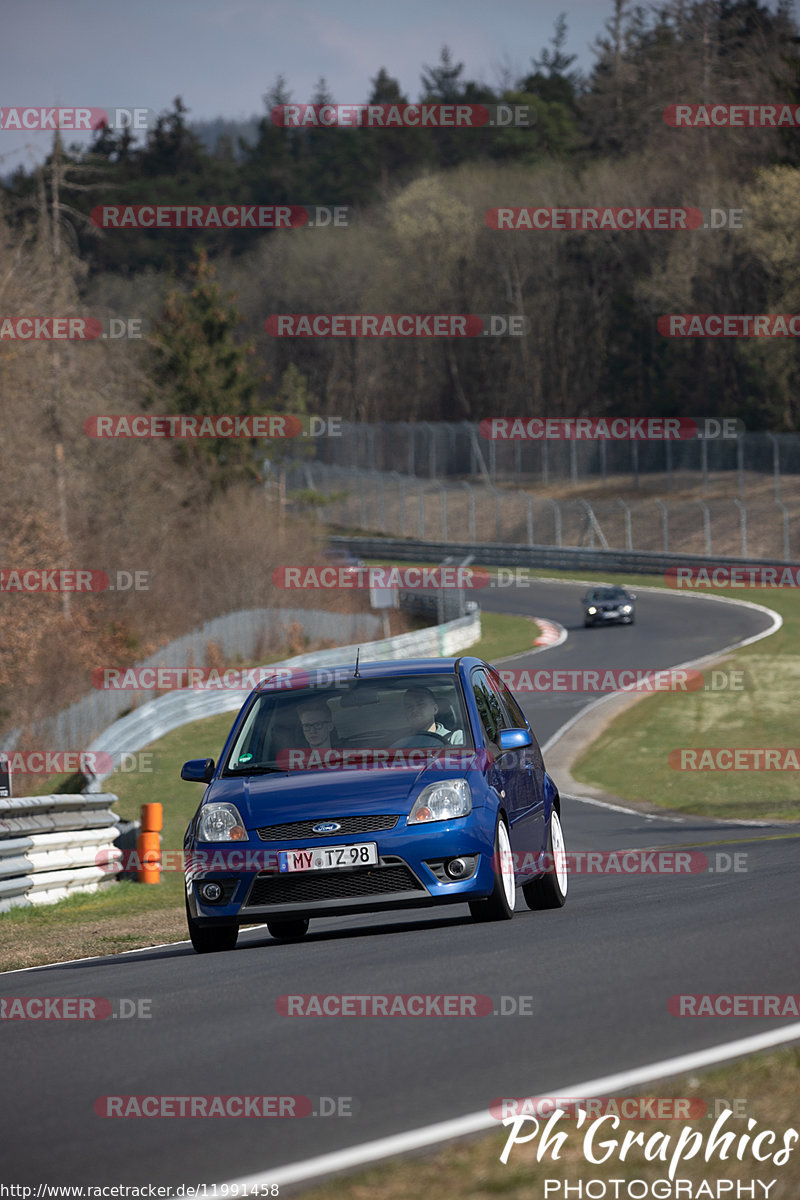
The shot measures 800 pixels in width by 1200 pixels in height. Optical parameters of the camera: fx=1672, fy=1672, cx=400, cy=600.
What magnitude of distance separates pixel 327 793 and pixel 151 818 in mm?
8396

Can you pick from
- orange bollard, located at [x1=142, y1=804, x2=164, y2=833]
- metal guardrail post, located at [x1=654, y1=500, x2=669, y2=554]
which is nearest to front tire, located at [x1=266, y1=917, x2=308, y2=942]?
orange bollard, located at [x1=142, y1=804, x2=164, y2=833]

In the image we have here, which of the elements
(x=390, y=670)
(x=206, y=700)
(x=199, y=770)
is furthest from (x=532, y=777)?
(x=206, y=700)

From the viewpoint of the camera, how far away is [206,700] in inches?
1414

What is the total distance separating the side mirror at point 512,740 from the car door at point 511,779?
0.11 meters

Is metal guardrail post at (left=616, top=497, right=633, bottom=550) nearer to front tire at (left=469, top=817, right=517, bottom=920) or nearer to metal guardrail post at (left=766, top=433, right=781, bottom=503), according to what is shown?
metal guardrail post at (left=766, top=433, right=781, bottom=503)

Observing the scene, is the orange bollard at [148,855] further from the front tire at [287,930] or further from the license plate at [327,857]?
the license plate at [327,857]

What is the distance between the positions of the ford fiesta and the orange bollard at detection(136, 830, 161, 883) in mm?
6991

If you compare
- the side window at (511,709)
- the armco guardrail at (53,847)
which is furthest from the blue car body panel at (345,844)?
the armco guardrail at (53,847)

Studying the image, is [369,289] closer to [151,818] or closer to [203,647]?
[203,647]

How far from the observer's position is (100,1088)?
6.03 m

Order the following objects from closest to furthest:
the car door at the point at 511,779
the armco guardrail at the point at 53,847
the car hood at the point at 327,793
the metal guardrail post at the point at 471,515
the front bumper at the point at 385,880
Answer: the front bumper at the point at 385,880 < the car hood at the point at 327,793 < the car door at the point at 511,779 < the armco guardrail at the point at 53,847 < the metal guardrail post at the point at 471,515

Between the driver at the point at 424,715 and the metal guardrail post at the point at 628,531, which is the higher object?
the driver at the point at 424,715

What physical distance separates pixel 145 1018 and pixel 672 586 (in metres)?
56.8

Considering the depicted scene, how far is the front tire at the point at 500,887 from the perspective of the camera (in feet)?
32.3
